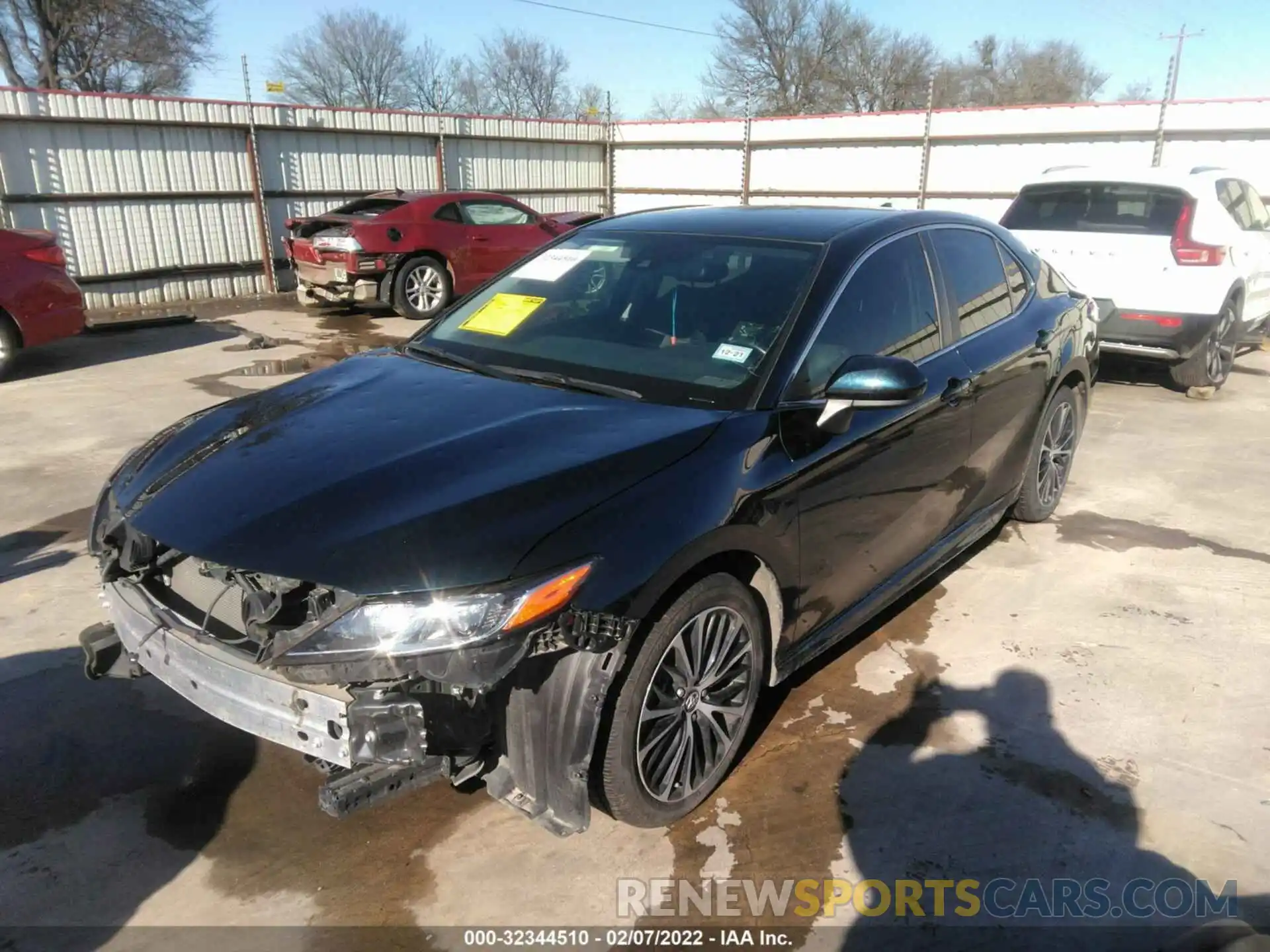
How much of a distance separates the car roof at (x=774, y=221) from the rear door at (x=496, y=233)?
8.10m

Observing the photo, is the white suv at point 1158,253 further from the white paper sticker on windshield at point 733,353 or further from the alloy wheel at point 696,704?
the alloy wheel at point 696,704

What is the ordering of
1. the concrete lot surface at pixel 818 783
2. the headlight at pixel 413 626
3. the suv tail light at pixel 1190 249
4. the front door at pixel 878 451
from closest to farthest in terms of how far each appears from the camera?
the headlight at pixel 413 626
the concrete lot surface at pixel 818 783
the front door at pixel 878 451
the suv tail light at pixel 1190 249

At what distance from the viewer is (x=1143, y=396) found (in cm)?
823

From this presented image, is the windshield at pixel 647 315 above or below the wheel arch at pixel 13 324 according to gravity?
above

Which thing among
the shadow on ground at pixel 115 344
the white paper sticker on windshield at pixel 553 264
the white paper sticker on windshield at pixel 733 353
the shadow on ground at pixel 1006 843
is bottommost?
the shadow on ground at pixel 115 344

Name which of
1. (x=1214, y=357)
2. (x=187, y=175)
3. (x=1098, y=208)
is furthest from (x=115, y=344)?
(x=1214, y=357)

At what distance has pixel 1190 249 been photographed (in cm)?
741

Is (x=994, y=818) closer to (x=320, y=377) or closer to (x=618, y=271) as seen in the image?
(x=618, y=271)

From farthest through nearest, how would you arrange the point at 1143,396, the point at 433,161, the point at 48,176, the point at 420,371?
the point at 433,161 < the point at 48,176 < the point at 1143,396 < the point at 420,371

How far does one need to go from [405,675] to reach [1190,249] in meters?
7.59

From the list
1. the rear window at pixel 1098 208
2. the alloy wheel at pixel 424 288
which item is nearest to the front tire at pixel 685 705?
the rear window at pixel 1098 208

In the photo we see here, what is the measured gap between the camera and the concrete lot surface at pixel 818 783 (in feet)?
8.27

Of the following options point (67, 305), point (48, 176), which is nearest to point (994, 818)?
point (67, 305)

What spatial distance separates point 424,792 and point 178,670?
852 mm
